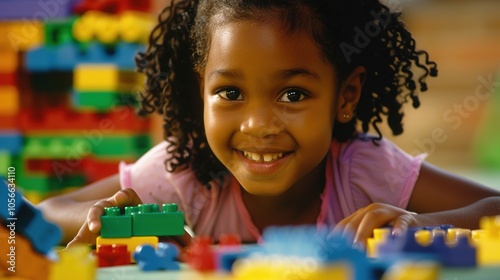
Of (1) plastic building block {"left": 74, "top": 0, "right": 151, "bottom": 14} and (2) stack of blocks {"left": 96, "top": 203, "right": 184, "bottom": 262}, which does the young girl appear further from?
(1) plastic building block {"left": 74, "top": 0, "right": 151, "bottom": 14}

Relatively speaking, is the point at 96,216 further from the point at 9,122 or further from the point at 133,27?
the point at 9,122

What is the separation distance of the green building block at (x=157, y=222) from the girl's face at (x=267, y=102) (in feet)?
0.64

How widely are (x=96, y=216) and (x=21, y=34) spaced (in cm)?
160

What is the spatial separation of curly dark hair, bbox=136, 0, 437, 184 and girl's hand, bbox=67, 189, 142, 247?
272 millimetres

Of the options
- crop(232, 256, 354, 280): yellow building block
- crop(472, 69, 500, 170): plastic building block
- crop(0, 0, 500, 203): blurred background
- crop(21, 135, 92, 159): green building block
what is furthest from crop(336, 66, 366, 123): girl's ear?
crop(472, 69, 500, 170): plastic building block

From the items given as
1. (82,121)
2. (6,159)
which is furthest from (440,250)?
(6,159)

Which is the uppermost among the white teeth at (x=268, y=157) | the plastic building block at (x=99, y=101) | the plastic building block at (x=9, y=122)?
the plastic building block at (x=99, y=101)

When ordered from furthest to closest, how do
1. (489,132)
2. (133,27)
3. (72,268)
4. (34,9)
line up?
(489,132), (34,9), (133,27), (72,268)

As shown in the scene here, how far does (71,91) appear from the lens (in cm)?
246

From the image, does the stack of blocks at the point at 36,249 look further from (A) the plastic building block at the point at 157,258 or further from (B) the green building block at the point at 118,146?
(B) the green building block at the point at 118,146

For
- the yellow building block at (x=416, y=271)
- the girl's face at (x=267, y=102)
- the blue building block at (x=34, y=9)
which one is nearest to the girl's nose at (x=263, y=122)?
the girl's face at (x=267, y=102)

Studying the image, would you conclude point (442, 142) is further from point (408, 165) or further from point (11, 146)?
point (408, 165)

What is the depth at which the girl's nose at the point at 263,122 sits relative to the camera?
1.06 m

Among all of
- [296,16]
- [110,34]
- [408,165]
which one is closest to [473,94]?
[110,34]
